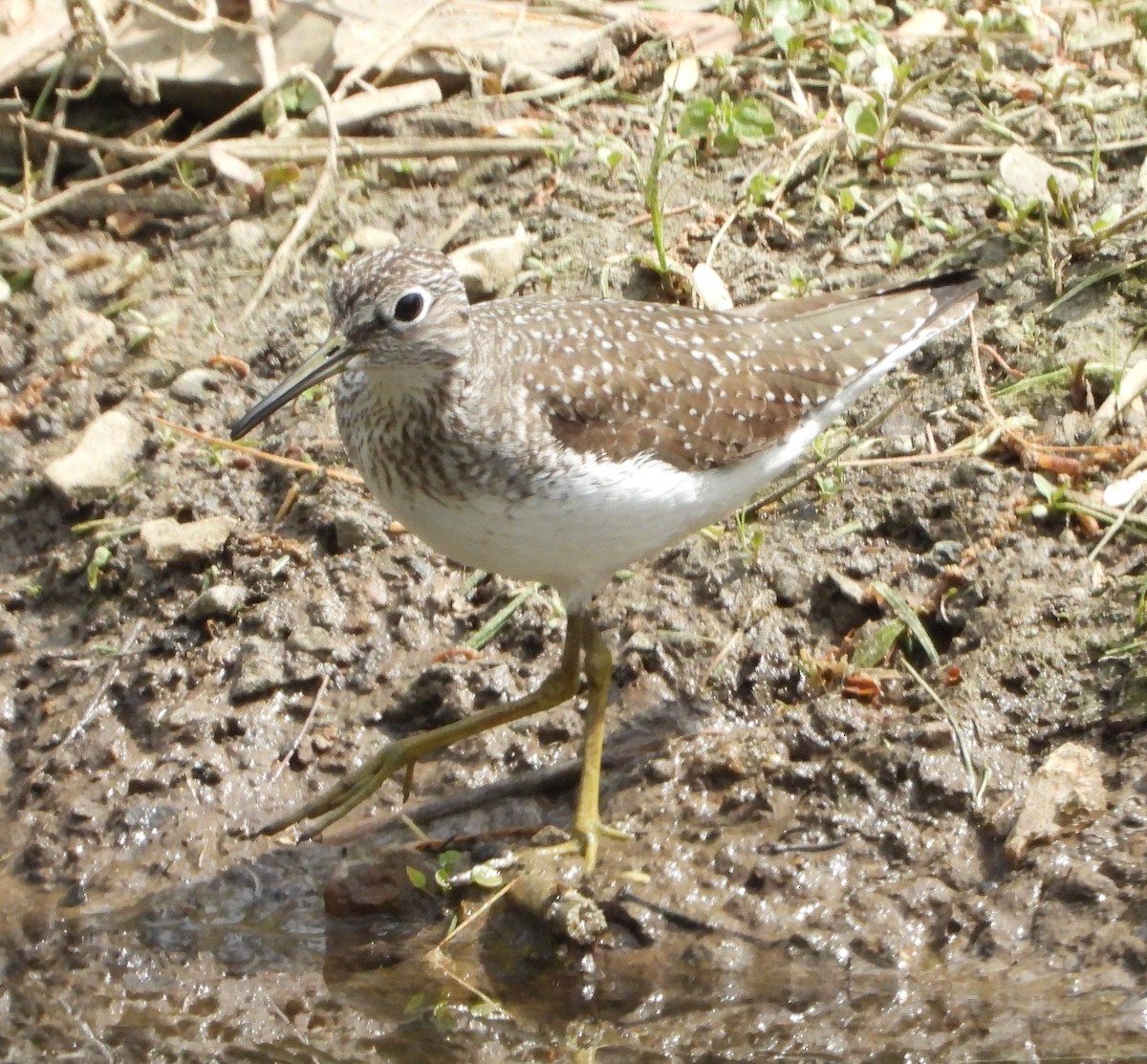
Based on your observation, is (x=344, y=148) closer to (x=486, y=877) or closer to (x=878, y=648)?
(x=878, y=648)

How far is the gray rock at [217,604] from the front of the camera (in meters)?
6.93

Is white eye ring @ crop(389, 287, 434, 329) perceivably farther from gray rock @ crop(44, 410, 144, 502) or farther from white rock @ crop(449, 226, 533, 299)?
gray rock @ crop(44, 410, 144, 502)

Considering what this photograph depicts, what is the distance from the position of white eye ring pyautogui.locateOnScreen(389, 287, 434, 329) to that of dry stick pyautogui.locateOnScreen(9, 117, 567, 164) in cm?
336

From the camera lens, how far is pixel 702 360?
620 cm

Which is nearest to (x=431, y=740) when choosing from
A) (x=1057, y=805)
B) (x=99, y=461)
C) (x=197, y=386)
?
(x=1057, y=805)

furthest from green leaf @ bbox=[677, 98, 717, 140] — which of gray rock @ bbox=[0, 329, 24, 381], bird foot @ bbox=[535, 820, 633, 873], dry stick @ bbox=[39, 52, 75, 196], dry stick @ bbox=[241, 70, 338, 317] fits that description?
bird foot @ bbox=[535, 820, 633, 873]

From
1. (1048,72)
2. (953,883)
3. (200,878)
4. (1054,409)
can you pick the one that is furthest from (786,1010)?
(1048,72)

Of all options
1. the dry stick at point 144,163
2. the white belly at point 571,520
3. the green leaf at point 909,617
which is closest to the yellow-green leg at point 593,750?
the white belly at point 571,520

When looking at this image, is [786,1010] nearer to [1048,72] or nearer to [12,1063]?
[12,1063]

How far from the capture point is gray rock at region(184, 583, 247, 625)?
693 cm

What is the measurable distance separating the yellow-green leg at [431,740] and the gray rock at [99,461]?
6.80 feet

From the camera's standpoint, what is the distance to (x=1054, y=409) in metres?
7.12

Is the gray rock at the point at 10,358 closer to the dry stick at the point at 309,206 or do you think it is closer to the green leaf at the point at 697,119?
the dry stick at the point at 309,206

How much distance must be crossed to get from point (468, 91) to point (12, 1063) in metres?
5.92
